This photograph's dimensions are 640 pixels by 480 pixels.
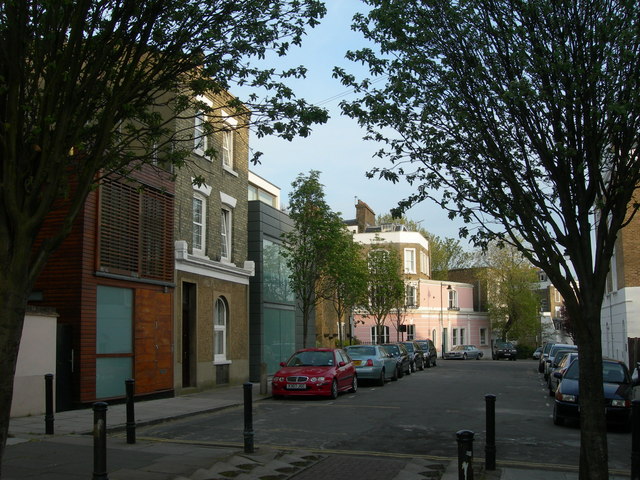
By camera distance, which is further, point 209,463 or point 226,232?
point 226,232

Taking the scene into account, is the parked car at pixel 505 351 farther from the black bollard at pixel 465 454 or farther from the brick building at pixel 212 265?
the black bollard at pixel 465 454

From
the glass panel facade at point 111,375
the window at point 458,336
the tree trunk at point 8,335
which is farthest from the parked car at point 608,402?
the window at point 458,336

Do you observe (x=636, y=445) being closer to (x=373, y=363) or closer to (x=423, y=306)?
(x=373, y=363)

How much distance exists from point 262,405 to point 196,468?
873 centimetres

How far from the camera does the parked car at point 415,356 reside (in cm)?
3353

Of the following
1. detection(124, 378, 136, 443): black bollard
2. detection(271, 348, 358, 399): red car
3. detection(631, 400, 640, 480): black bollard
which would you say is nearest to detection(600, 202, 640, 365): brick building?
detection(271, 348, 358, 399): red car

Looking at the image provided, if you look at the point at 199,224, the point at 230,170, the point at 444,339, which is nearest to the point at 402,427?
the point at 199,224

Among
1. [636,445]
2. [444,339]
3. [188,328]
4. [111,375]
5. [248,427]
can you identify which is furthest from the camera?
[444,339]

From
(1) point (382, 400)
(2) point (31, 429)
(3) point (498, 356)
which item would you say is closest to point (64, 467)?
(2) point (31, 429)

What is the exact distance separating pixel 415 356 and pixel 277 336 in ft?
32.2

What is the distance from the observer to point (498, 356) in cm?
5591

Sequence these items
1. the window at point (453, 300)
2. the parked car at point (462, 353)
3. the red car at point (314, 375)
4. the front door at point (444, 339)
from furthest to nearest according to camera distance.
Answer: the window at point (453, 300) < the front door at point (444, 339) < the parked car at point (462, 353) < the red car at point (314, 375)

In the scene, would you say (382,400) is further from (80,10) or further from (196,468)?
(80,10)

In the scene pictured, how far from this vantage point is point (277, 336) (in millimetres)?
27500
